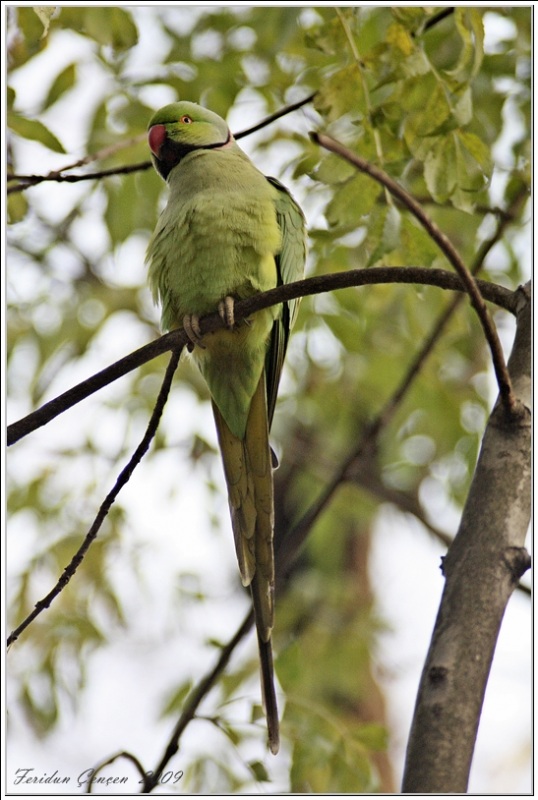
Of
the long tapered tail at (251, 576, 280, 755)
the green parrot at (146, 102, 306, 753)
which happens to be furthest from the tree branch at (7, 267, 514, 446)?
the long tapered tail at (251, 576, 280, 755)

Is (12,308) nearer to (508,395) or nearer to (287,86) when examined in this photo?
(287,86)

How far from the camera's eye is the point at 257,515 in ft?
6.22

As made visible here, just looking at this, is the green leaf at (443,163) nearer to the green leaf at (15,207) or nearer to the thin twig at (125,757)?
the green leaf at (15,207)

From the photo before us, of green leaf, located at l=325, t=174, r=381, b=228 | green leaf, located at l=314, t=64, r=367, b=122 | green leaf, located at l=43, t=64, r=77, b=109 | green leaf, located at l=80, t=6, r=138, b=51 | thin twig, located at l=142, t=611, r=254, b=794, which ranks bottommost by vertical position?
thin twig, located at l=142, t=611, r=254, b=794

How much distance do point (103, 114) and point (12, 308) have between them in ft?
3.27

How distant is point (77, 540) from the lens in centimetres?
291

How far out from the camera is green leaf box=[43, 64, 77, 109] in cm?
241

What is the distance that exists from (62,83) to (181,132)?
394mm

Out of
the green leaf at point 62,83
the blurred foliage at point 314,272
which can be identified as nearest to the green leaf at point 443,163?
the blurred foliage at point 314,272

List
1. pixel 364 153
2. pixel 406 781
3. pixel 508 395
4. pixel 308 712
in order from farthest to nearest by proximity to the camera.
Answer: pixel 308 712 < pixel 364 153 < pixel 508 395 < pixel 406 781

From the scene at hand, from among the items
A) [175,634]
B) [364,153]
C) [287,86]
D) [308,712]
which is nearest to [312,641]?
[175,634]

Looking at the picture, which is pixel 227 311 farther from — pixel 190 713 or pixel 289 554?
pixel 190 713

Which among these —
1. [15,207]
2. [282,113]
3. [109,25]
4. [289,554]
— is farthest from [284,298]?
[109,25]

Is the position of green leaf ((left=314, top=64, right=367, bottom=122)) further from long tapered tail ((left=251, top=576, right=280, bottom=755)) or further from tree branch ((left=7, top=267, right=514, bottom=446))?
long tapered tail ((left=251, top=576, right=280, bottom=755))
